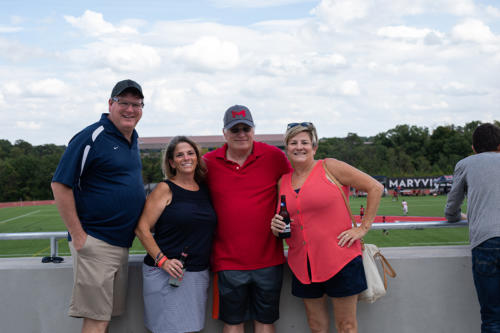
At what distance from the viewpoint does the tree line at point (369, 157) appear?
5162 cm

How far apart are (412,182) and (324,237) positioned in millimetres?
45675

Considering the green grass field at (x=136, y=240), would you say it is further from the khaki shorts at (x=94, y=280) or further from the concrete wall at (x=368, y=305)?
the khaki shorts at (x=94, y=280)

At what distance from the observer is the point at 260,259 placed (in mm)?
3061

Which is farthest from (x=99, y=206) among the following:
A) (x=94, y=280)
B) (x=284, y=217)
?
(x=284, y=217)

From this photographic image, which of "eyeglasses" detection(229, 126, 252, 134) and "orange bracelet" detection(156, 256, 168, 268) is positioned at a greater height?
"eyeglasses" detection(229, 126, 252, 134)

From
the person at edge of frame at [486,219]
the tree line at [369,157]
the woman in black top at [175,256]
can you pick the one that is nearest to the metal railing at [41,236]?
the woman in black top at [175,256]

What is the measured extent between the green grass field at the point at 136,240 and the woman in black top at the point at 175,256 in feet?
52.0

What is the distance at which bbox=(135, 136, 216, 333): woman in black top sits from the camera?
2928 mm

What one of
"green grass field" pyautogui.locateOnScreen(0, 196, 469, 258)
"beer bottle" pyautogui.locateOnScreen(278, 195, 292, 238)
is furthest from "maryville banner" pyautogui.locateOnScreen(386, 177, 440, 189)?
"beer bottle" pyautogui.locateOnScreen(278, 195, 292, 238)

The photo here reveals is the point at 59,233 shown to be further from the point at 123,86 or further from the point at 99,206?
the point at 123,86

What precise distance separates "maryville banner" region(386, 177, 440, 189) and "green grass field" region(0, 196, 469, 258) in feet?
23.0

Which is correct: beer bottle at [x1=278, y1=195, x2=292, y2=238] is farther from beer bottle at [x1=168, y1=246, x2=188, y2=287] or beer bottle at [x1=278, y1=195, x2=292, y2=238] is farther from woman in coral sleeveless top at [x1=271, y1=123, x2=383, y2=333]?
beer bottle at [x1=168, y1=246, x2=188, y2=287]

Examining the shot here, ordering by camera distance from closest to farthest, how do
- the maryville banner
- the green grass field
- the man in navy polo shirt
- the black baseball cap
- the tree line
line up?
the man in navy polo shirt → the black baseball cap → the green grass field → the maryville banner → the tree line

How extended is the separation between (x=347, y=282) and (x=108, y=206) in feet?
5.61
